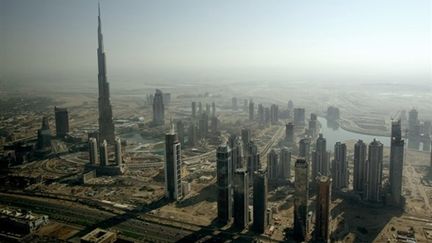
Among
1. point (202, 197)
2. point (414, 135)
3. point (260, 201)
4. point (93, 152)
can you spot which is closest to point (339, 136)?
point (414, 135)

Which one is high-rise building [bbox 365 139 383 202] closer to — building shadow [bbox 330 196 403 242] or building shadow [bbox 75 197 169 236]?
building shadow [bbox 330 196 403 242]

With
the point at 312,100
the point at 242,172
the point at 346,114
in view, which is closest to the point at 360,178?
the point at 242,172

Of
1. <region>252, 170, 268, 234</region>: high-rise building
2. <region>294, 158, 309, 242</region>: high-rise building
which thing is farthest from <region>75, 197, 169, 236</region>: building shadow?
<region>294, 158, 309, 242</region>: high-rise building

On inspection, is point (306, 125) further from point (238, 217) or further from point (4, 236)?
point (4, 236)

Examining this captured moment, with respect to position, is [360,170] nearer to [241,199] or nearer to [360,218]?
[360,218]

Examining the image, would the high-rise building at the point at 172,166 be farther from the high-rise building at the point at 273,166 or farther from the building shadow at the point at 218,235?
the high-rise building at the point at 273,166
